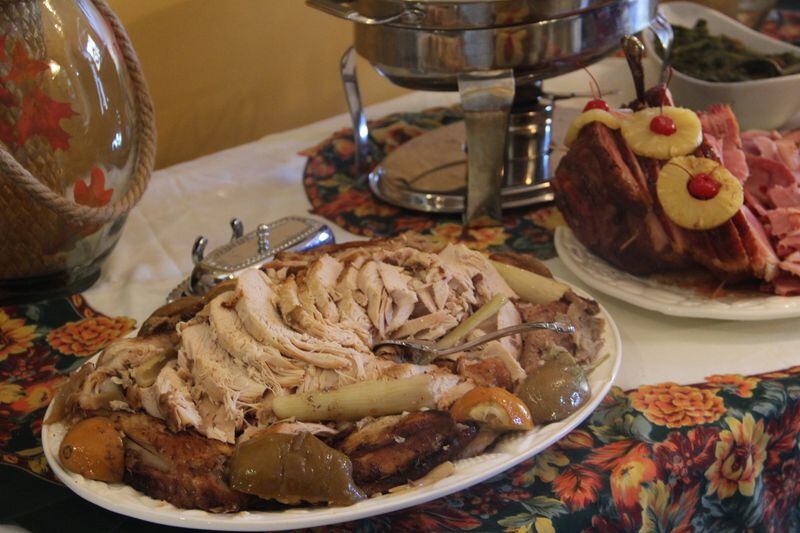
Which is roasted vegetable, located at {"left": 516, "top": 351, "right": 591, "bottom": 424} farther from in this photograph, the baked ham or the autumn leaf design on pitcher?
the autumn leaf design on pitcher

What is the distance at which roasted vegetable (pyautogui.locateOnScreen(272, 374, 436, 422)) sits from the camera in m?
0.83

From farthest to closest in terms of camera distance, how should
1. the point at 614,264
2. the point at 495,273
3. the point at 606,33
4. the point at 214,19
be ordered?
the point at 214,19 < the point at 606,33 < the point at 614,264 < the point at 495,273

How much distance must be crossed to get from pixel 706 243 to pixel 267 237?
549 mm

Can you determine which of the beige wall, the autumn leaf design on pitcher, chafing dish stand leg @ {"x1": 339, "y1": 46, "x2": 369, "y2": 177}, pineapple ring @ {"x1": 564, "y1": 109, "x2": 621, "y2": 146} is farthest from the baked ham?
the beige wall

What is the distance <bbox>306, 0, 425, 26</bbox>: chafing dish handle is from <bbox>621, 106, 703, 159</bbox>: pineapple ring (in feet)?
1.14

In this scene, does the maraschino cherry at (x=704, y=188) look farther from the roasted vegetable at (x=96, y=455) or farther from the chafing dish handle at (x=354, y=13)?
the roasted vegetable at (x=96, y=455)

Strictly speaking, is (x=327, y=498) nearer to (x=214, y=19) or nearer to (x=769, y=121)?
(x=769, y=121)

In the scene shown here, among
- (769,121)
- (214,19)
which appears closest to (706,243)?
(769,121)

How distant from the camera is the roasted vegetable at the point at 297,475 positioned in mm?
752

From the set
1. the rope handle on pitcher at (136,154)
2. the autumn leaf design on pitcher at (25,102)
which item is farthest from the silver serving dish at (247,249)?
the autumn leaf design on pitcher at (25,102)

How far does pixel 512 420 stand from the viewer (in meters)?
0.81

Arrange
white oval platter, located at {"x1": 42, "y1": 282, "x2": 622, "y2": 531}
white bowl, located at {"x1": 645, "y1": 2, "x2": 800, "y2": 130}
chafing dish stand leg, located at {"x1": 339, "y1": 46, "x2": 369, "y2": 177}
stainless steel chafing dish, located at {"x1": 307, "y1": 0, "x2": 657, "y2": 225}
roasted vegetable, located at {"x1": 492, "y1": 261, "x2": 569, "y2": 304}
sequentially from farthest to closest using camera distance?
chafing dish stand leg, located at {"x1": 339, "y1": 46, "x2": 369, "y2": 177}
white bowl, located at {"x1": 645, "y1": 2, "x2": 800, "y2": 130}
stainless steel chafing dish, located at {"x1": 307, "y1": 0, "x2": 657, "y2": 225}
roasted vegetable, located at {"x1": 492, "y1": 261, "x2": 569, "y2": 304}
white oval platter, located at {"x1": 42, "y1": 282, "x2": 622, "y2": 531}

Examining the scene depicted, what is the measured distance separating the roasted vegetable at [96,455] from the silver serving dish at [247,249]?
0.37m

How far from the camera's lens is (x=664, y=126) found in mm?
1138
